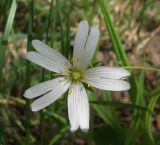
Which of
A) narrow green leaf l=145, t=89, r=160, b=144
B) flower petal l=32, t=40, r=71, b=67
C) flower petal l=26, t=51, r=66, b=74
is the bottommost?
narrow green leaf l=145, t=89, r=160, b=144

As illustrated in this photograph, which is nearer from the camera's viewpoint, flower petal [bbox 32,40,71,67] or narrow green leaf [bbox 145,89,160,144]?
A: flower petal [bbox 32,40,71,67]

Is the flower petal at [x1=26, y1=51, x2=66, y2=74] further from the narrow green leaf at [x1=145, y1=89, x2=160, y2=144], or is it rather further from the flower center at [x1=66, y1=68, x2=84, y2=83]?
the narrow green leaf at [x1=145, y1=89, x2=160, y2=144]

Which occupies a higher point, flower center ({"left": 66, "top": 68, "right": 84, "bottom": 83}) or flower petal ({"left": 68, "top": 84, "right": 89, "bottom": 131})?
flower center ({"left": 66, "top": 68, "right": 84, "bottom": 83})

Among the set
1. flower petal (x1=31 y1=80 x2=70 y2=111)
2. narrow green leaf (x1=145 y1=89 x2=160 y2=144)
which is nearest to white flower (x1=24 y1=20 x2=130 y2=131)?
flower petal (x1=31 y1=80 x2=70 y2=111)

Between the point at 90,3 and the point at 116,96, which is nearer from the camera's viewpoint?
the point at 116,96

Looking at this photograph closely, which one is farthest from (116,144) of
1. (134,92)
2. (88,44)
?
(88,44)

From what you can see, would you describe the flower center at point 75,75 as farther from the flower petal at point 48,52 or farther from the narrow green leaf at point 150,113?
the narrow green leaf at point 150,113

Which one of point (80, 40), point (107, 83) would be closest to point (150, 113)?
point (107, 83)

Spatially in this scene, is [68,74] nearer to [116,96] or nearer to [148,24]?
[116,96]
